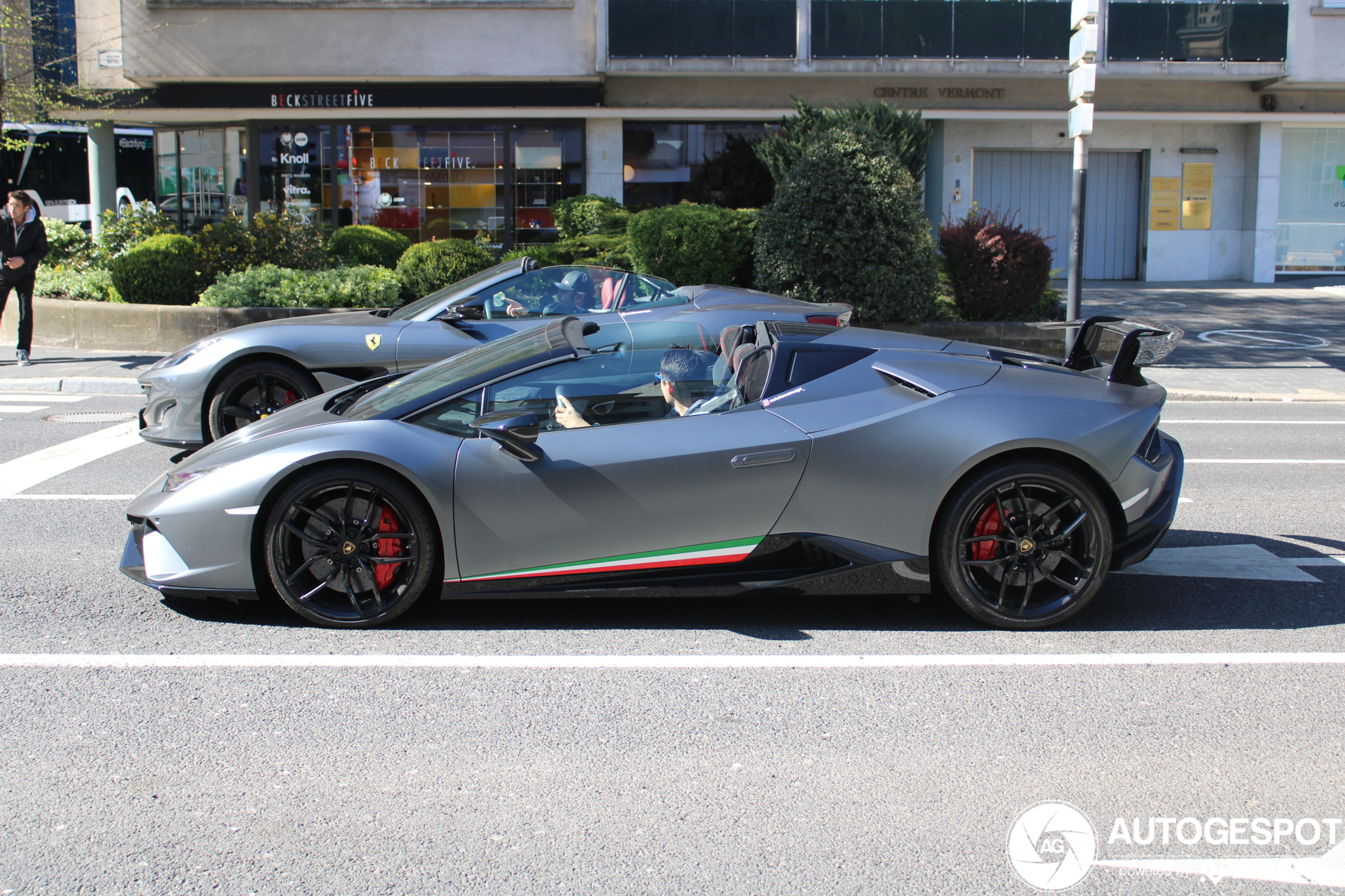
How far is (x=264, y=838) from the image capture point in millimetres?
3203

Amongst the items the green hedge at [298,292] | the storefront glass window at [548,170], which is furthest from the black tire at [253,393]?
the storefront glass window at [548,170]

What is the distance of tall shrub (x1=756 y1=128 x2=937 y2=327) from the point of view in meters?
14.0

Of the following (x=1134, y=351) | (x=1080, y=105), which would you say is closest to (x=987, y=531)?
(x=1134, y=351)

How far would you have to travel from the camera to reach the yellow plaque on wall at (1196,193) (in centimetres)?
2400

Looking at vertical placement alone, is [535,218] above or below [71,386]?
above

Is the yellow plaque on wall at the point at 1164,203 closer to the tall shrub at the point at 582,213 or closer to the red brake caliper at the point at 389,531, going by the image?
the tall shrub at the point at 582,213

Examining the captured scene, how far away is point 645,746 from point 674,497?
3.75 feet

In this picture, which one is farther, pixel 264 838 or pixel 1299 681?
pixel 1299 681

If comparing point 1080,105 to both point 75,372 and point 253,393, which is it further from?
point 75,372

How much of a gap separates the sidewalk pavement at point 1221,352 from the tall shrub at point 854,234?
305cm

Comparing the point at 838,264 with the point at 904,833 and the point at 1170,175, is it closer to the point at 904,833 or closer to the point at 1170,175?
the point at 904,833

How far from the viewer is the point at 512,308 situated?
28.2 feet

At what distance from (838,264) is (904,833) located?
11.4 m

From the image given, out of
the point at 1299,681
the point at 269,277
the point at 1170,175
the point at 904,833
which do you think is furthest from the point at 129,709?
the point at 1170,175
